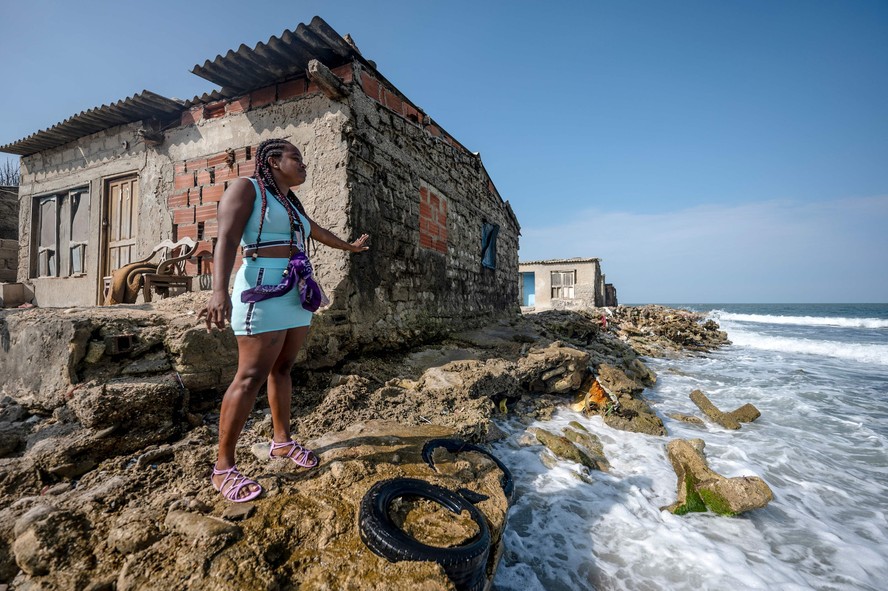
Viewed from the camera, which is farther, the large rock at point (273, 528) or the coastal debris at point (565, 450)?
the coastal debris at point (565, 450)

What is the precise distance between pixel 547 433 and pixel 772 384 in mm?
7084

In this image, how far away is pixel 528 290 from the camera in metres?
23.0

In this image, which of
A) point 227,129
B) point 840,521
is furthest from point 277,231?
point 840,521

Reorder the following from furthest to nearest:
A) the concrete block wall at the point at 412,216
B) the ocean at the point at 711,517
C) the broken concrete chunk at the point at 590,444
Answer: the concrete block wall at the point at 412,216, the broken concrete chunk at the point at 590,444, the ocean at the point at 711,517

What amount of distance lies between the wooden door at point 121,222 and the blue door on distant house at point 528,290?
19466 millimetres

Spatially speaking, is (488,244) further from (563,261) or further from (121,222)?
(563,261)

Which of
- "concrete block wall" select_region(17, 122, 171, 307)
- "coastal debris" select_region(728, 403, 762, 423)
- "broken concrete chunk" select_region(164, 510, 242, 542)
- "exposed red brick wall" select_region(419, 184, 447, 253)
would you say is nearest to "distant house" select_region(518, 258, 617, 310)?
"exposed red brick wall" select_region(419, 184, 447, 253)

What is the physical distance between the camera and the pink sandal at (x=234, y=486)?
1769mm

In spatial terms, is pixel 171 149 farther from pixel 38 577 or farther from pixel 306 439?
pixel 38 577

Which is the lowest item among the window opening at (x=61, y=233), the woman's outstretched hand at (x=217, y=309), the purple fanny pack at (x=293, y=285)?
the woman's outstretched hand at (x=217, y=309)

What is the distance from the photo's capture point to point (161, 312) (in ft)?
11.0

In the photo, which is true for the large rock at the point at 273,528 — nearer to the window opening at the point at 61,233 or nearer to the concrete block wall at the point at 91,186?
the concrete block wall at the point at 91,186

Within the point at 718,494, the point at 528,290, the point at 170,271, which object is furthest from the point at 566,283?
the point at 170,271

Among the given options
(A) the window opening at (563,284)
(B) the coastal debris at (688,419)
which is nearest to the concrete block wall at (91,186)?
(B) the coastal debris at (688,419)
